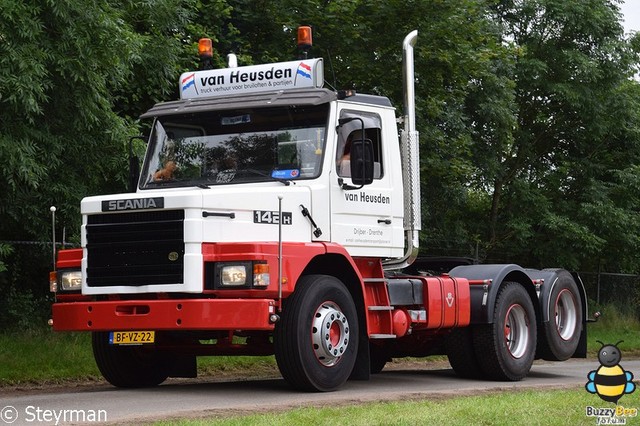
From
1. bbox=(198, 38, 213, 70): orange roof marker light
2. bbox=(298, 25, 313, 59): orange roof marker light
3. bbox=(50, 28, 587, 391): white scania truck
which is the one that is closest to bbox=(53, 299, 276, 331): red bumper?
bbox=(50, 28, 587, 391): white scania truck

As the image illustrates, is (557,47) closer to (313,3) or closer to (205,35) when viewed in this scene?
(313,3)

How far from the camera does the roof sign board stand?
13.5 meters

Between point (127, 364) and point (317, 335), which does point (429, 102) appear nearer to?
point (127, 364)

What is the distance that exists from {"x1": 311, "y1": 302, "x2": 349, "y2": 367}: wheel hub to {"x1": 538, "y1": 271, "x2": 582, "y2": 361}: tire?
4.22 m

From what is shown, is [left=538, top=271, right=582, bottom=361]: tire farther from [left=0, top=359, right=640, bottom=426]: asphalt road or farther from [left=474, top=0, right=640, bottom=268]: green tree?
[left=474, top=0, right=640, bottom=268]: green tree

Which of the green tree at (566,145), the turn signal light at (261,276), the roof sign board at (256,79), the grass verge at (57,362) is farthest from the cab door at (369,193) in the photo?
the green tree at (566,145)

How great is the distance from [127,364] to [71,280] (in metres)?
1.37

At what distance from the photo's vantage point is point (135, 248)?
1244 centimetres

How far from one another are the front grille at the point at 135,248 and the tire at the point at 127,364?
124cm

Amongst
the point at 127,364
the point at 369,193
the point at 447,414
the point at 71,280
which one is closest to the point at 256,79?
the point at 369,193

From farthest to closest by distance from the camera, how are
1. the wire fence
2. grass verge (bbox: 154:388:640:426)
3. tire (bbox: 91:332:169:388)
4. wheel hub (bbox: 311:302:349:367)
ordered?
the wire fence, tire (bbox: 91:332:169:388), wheel hub (bbox: 311:302:349:367), grass verge (bbox: 154:388:640:426)

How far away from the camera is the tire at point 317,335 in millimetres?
12219

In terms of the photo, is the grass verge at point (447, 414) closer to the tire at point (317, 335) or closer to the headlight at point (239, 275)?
the tire at point (317, 335)

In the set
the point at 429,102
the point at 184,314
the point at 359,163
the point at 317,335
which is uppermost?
the point at 429,102
